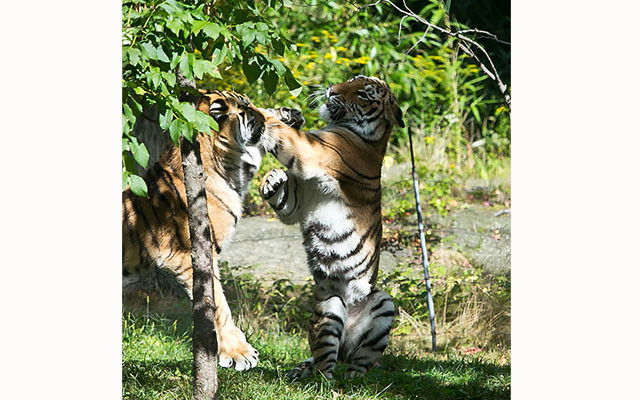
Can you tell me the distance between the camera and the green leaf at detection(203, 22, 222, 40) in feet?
8.30

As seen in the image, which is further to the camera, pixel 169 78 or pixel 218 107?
pixel 218 107

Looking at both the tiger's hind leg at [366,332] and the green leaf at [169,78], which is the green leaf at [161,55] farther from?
the tiger's hind leg at [366,332]

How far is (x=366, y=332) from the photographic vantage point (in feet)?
11.3

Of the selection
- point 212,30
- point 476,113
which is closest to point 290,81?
point 212,30

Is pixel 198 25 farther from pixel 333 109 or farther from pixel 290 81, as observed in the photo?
pixel 333 109

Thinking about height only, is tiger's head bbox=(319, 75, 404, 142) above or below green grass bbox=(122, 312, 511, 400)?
above

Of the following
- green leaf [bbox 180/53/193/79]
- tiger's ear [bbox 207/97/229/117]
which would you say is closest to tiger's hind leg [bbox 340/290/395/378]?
tiger's ear [bbox 207/97/229/117]

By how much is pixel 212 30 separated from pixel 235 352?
149 centimetres

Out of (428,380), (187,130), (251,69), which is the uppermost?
(251,69)

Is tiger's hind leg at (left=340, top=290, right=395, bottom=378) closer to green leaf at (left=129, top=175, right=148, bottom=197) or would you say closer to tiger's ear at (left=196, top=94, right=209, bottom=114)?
tiger's ear at (left=196, top=94, right=209, bottom=114)

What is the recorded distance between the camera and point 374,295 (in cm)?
347

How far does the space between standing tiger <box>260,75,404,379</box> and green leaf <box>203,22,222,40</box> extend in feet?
2.56

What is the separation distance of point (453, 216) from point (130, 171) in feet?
11.3

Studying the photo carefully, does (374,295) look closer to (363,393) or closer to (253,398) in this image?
(363,393)
